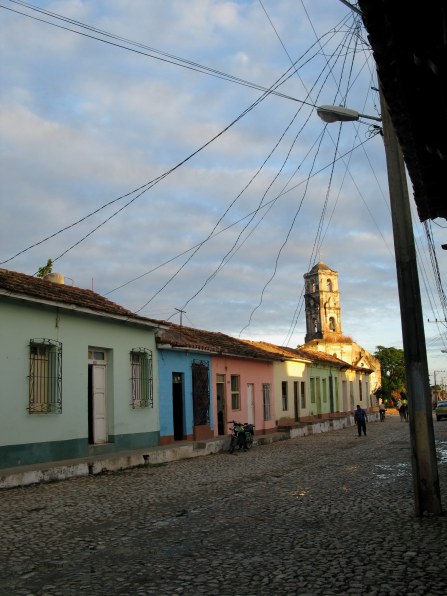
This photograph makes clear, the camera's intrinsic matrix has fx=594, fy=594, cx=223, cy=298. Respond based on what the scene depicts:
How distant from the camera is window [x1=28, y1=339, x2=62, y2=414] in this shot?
12742mm

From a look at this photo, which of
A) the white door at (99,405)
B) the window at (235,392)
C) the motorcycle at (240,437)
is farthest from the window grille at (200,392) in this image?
the white door at (99,405)

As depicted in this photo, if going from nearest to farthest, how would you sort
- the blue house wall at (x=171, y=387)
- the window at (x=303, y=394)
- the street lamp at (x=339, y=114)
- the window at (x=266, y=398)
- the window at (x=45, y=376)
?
the street lamp at (x=339, y=114) → the window at (x=45, y=376) → the blue house wall at (x=171, y=387) → the window at (x=266, y=398) → the window at (x=303, y=394)

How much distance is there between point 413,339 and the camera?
24.5ft

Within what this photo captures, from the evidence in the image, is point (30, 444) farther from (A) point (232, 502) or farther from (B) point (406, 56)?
(B) point (406, 56)

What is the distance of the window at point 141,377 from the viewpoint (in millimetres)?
16547

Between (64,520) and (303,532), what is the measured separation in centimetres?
314

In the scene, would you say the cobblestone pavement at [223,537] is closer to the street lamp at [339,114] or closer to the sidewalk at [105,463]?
the sidewalk at [105,463]

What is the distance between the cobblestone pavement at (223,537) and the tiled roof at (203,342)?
7.35 meters

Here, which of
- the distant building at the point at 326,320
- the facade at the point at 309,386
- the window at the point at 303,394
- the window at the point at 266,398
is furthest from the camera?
the distant building at the point at 326,320

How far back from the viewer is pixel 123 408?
15.8 m

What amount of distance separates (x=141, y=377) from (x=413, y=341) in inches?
421

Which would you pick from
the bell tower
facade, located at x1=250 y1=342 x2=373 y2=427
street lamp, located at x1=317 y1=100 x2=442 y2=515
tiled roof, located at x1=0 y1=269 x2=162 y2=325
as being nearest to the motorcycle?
tiled roof, located at x1=0 y1=269 x2=162 y2=325

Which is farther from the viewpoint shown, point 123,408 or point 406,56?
point 123,408

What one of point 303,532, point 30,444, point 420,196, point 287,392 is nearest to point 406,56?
point 420,196
